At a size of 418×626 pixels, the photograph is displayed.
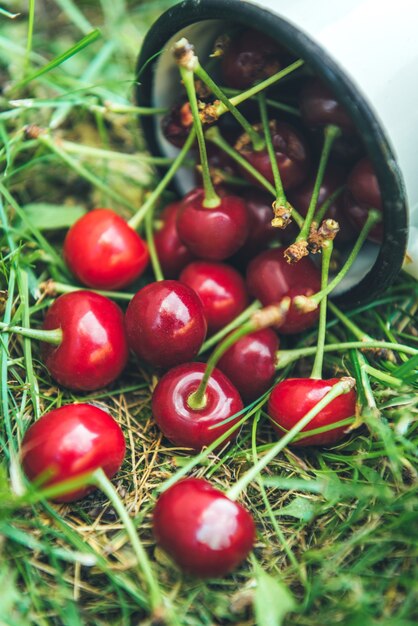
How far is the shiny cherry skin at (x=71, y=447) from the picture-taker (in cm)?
89

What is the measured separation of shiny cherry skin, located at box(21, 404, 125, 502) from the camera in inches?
35.2

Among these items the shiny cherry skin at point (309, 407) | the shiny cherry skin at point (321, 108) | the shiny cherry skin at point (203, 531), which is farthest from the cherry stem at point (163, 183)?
the shiny cherry skin at point (203, 531)

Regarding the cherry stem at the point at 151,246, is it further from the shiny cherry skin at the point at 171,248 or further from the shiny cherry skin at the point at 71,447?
the shiny cherry skin at the point at 71,447

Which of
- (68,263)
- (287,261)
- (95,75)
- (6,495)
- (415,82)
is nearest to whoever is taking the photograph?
(6,495)

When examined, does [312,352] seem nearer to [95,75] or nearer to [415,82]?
[415,82]

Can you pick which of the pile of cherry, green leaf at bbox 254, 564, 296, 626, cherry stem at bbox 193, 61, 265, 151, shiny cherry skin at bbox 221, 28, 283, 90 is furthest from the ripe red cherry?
green leaf at bbox 254, 564, 296, 626

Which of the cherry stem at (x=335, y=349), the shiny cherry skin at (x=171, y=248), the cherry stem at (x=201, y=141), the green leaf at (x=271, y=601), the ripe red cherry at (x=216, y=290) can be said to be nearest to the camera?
the green leaf at (x=271, y=601)

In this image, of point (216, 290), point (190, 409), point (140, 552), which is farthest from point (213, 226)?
point (140, 552)

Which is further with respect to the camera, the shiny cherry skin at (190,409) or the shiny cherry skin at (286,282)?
the shiny cherry skin at (286,282)

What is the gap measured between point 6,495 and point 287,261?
607mm

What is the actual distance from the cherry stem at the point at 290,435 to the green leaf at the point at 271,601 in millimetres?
123

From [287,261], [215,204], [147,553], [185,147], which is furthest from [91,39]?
[147,553]

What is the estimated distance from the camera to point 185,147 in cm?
115

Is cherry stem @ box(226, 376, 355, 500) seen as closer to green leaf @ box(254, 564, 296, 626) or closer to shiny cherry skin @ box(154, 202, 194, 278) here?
green leaf @ box(254, 564, 296, 626)
